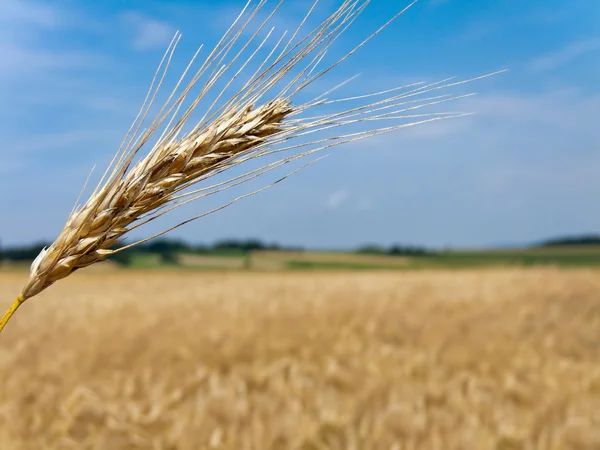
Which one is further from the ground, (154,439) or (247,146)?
(247,146)

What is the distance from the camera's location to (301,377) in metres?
3.74

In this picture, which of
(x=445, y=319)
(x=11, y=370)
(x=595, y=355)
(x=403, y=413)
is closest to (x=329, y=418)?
Result: (x=403, y=413)

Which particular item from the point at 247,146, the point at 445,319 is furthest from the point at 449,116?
the point at 445,319

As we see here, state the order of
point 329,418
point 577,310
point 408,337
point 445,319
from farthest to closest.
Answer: point 577,310, point 445,319, point 408,337, point 329,418

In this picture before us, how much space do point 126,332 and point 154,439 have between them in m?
1.89

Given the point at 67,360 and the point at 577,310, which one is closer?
the point at 67,360

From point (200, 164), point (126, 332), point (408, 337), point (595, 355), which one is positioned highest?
point (200, 164)

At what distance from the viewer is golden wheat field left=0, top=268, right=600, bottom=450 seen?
3.02 metres

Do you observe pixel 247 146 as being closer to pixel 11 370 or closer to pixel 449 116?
pixel 449 116

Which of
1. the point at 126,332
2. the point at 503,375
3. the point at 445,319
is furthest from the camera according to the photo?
the point at 445,319

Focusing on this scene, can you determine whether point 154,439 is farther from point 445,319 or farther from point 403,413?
point 445,319

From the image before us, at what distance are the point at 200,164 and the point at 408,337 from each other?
4163 millimetres

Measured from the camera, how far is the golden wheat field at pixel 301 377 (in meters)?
3.02

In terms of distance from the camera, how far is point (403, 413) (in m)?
3.21
